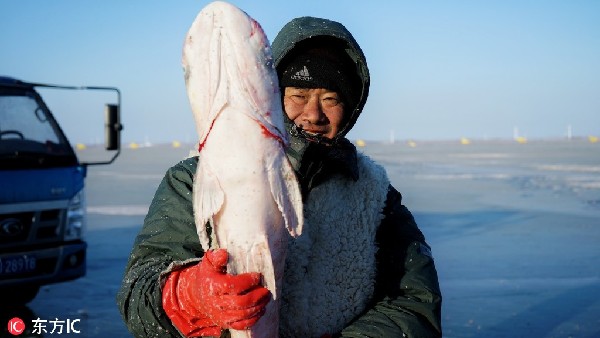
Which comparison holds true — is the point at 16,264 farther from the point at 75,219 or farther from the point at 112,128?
→ the point at 112,128

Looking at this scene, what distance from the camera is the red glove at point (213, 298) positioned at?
142 centimetres

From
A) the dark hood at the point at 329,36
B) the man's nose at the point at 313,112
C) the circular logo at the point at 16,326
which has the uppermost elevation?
the dark hood at the point at 329,36

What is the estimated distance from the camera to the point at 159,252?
5.82 feet

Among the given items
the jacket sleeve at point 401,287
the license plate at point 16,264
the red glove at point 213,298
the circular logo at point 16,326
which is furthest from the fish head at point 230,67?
the license plate at point 16,264

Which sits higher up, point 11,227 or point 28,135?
point 28,135

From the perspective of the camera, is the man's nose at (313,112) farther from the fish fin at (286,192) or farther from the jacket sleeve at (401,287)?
the fish fin at (286,192)

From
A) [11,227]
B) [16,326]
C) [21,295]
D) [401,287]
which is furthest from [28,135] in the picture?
[401,287]

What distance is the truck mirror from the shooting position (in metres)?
5.99

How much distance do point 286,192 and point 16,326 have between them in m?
4.69

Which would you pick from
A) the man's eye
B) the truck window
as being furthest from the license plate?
the man's eye

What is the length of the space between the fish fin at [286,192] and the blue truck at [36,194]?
4.62m

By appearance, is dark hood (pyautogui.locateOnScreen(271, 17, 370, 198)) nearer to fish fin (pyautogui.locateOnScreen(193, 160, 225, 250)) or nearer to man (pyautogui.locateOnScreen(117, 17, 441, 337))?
man (pyautogui.locateOnScreen(117, 17, 441, 337))

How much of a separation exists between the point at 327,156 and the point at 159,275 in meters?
0.64

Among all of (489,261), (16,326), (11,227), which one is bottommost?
(16,326)
